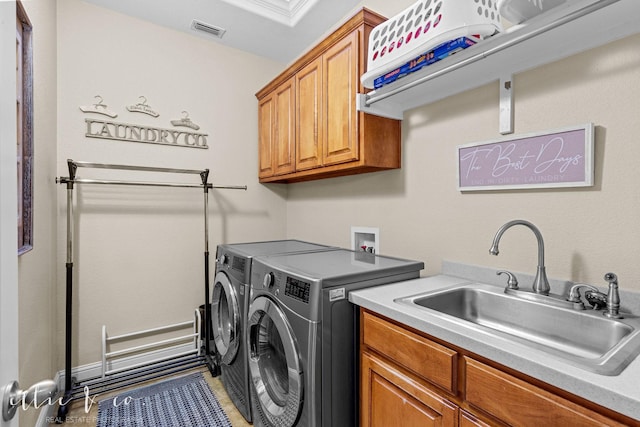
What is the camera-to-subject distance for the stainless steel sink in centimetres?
78

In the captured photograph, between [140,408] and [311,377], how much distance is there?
57.0 inches

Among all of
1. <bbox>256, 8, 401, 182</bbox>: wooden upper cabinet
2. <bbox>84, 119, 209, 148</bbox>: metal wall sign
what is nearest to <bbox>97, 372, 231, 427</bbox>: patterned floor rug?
<bbox>256, 8, 401, 182</bbox>: wooden upper cabinet

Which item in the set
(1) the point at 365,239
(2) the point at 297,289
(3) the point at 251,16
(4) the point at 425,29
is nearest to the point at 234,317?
(2) the point at 297,289

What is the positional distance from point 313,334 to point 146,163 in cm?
207

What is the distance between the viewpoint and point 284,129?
8.30 ft

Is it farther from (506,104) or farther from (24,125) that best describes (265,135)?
(506,104)

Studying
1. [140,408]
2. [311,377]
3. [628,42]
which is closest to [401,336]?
[311,377]

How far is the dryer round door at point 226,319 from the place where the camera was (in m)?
1.89

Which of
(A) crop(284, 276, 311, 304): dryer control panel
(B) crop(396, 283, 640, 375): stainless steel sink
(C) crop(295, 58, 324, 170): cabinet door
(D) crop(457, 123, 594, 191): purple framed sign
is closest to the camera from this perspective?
(B) crop(396, 283, 640, 375): stainless steel sink

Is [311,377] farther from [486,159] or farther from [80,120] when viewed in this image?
[80,120]

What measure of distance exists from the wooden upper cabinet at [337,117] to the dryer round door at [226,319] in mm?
976

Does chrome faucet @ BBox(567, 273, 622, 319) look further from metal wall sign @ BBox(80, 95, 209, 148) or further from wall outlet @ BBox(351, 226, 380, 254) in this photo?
metal wall sign @ BBox(80, 95, 209, 148)

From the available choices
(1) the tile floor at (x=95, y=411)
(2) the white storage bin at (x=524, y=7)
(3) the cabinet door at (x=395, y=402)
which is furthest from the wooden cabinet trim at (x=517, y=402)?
(1) the tile floor at (x=95, y=411)

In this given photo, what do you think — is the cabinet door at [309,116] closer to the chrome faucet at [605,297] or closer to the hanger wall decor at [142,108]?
the hanger wall decor at [142,108]
